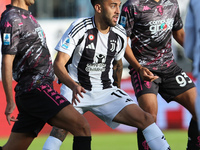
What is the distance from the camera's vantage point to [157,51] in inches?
259

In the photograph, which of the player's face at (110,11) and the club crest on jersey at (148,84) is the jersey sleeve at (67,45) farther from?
the club crest on jersey at (148,84)

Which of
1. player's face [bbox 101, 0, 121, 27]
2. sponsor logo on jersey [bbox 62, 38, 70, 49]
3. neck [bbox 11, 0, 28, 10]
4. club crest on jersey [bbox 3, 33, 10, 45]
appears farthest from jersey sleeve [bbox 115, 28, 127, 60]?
club crest on jersey [bbox 3, 33, 10, 45]

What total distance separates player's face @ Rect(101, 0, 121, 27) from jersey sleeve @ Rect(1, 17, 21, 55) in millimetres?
1173

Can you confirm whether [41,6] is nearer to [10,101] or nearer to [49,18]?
[49,18]

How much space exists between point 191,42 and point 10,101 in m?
2.10

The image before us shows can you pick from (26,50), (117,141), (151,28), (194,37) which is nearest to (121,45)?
(151,28)

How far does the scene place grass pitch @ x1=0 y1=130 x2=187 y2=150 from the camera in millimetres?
9414

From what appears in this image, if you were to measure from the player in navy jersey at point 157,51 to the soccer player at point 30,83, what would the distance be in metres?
1.51

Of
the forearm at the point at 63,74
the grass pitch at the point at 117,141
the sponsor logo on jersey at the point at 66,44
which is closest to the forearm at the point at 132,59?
the sponsor logo on jersey at the point at 66,44

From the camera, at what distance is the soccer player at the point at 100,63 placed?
5543 mm

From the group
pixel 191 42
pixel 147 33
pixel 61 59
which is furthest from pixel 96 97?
pixel 191 42

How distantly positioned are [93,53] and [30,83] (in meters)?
0.98

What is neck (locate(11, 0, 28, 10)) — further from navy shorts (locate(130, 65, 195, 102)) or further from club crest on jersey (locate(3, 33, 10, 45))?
navy shorts (locate(130, 65, 195, 102))

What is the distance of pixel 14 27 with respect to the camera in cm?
498
